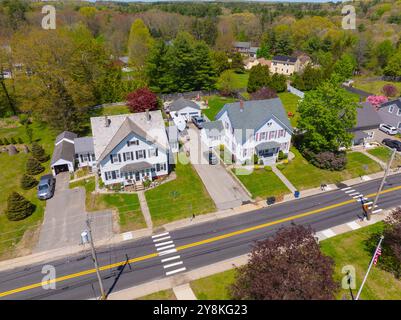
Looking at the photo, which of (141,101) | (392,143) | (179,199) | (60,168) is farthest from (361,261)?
(141,101)

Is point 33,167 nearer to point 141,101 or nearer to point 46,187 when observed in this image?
point 46,187

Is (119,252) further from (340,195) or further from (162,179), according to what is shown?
(340,195)

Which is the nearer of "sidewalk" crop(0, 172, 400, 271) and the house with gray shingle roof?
"sidewalk" crop(0, 172, 400, 271)

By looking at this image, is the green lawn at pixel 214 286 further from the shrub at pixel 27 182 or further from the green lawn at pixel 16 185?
the shrub at pixel 27 182

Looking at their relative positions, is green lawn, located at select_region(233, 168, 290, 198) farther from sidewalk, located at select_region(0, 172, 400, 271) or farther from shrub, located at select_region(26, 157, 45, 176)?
shrub, located at select_region(26, 157, 45, 176)

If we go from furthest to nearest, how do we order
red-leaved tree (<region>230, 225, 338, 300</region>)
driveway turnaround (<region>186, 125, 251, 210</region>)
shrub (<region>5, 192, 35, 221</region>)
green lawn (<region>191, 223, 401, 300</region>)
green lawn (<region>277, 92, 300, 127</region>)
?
green lawn (<region>277, 92, 300, 127</region>), driveway turnaround (<region>186, 125, 251, 210</region>), shrub (<region>5, 192, 35, 221</region>), green lawn (<region>191, 223, 401, 300</region>), red-leaved tree (<region>230, 225, 338, 300</region>)

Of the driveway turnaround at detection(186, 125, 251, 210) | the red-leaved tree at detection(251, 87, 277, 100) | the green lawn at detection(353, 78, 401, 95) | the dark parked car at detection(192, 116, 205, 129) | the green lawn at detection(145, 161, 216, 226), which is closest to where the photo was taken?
the green lawn at detection(145, 161, 216, 226)

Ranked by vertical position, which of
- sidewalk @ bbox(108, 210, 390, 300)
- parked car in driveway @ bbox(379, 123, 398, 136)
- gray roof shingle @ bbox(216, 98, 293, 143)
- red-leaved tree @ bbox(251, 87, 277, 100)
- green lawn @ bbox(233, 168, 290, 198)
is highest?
gray roof shingle @ bbox(216, 98, 293, 143)

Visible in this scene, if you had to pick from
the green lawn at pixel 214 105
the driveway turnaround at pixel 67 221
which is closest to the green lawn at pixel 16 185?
the driveway turnaround at pixel 67 221

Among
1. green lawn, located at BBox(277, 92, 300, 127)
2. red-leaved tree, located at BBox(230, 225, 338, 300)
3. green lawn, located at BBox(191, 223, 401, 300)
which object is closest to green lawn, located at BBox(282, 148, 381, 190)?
green lawn, located at BBox(191, 223, 401, 300)
